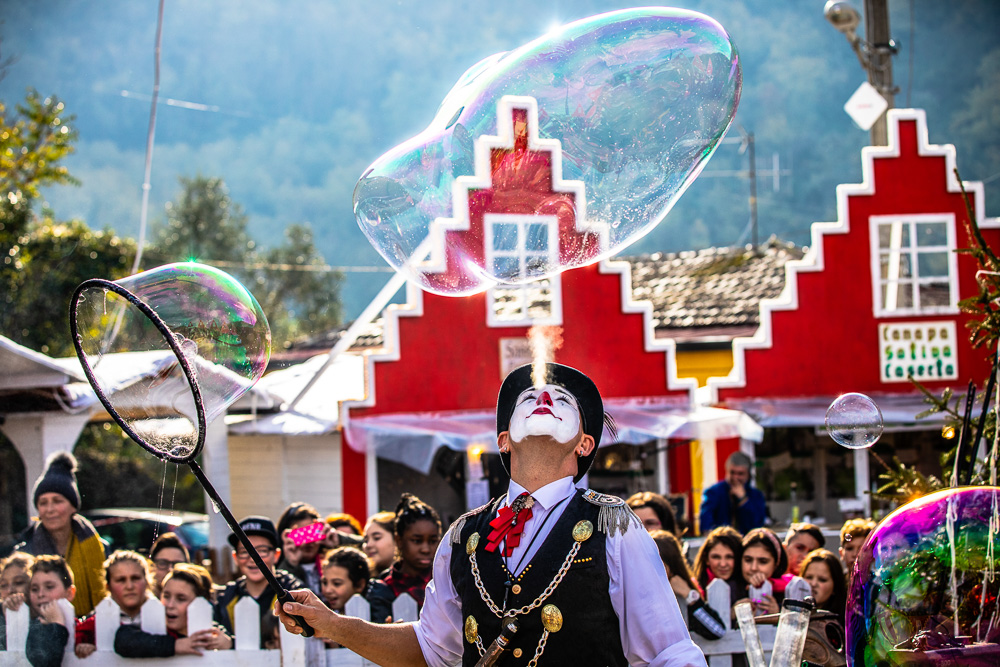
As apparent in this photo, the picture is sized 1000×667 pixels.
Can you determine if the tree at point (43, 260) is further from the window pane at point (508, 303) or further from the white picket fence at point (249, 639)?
the white picket fence at point (249, 639)

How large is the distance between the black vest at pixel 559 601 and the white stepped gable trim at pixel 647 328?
35.6 feet

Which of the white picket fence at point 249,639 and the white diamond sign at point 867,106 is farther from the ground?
the white diamond sign at point 867,106

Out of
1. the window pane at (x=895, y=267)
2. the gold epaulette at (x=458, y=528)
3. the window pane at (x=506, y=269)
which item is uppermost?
the window pane at (x=895, y=267)

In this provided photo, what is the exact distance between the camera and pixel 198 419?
3115mm

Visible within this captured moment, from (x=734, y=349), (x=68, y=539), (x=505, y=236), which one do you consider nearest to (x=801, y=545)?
(x=505, y=236)

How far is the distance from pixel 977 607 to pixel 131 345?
3176mm

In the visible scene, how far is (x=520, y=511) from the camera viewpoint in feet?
11.4

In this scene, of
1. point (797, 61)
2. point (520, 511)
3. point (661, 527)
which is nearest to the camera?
point (520, 511)

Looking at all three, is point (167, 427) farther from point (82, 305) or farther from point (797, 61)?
point (797, 61)

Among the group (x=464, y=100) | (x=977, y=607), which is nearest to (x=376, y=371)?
(x=464, y=100)

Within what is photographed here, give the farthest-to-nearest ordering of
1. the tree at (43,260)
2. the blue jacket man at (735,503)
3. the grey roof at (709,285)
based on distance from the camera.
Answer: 1. the tree at (43,260)
2. the grey roof at (709,285)
3. the blue jacket man at (735,503)

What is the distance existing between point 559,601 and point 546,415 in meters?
0.62

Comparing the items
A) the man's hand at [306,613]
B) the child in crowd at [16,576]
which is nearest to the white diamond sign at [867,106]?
the child in crowd at [16,576]

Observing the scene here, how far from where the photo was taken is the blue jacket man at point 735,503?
29.5 feet
